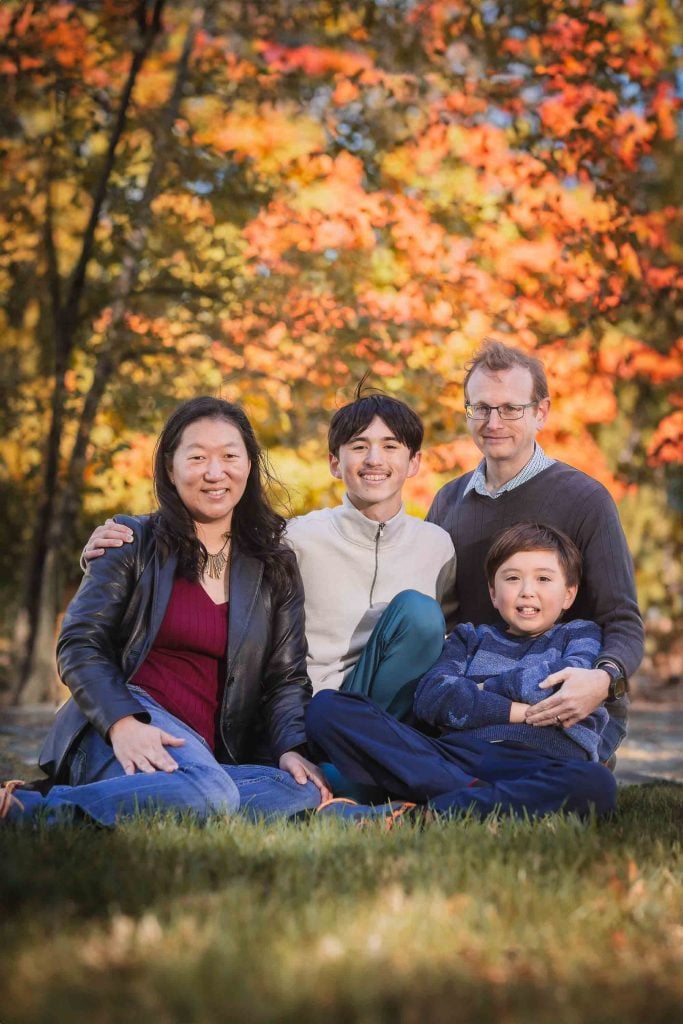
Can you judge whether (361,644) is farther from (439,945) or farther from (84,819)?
(439,945)

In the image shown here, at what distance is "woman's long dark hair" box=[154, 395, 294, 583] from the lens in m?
3.72

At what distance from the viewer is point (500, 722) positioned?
3.54 meters

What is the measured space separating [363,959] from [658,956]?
0.51 metres

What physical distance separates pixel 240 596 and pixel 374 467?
2.22 feet

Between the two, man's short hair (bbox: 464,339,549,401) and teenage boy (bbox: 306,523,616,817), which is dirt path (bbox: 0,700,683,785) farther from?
man's short hair (bbox: 464,339,549,401)

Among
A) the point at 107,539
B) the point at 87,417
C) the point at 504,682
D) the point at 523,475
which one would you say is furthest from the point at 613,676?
the point at 87,417

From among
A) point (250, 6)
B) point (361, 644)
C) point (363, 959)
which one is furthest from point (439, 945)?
point (250, 6)

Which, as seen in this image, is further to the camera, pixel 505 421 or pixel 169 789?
pixel 505 421

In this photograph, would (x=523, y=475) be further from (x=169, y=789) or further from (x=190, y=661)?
(x=169, y=789)

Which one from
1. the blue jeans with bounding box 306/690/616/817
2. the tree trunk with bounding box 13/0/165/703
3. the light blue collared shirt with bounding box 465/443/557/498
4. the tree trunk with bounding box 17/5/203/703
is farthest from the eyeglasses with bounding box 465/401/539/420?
the tree trunk with bounding box 13/0/165/703

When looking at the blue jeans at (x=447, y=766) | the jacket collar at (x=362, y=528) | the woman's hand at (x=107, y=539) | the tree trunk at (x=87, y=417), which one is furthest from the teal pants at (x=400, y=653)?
the tree trunk at (x=87, y=417)

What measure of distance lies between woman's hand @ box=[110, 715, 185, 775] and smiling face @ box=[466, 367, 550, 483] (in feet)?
5.28

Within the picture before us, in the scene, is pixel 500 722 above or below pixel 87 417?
below

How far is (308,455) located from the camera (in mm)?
8586
